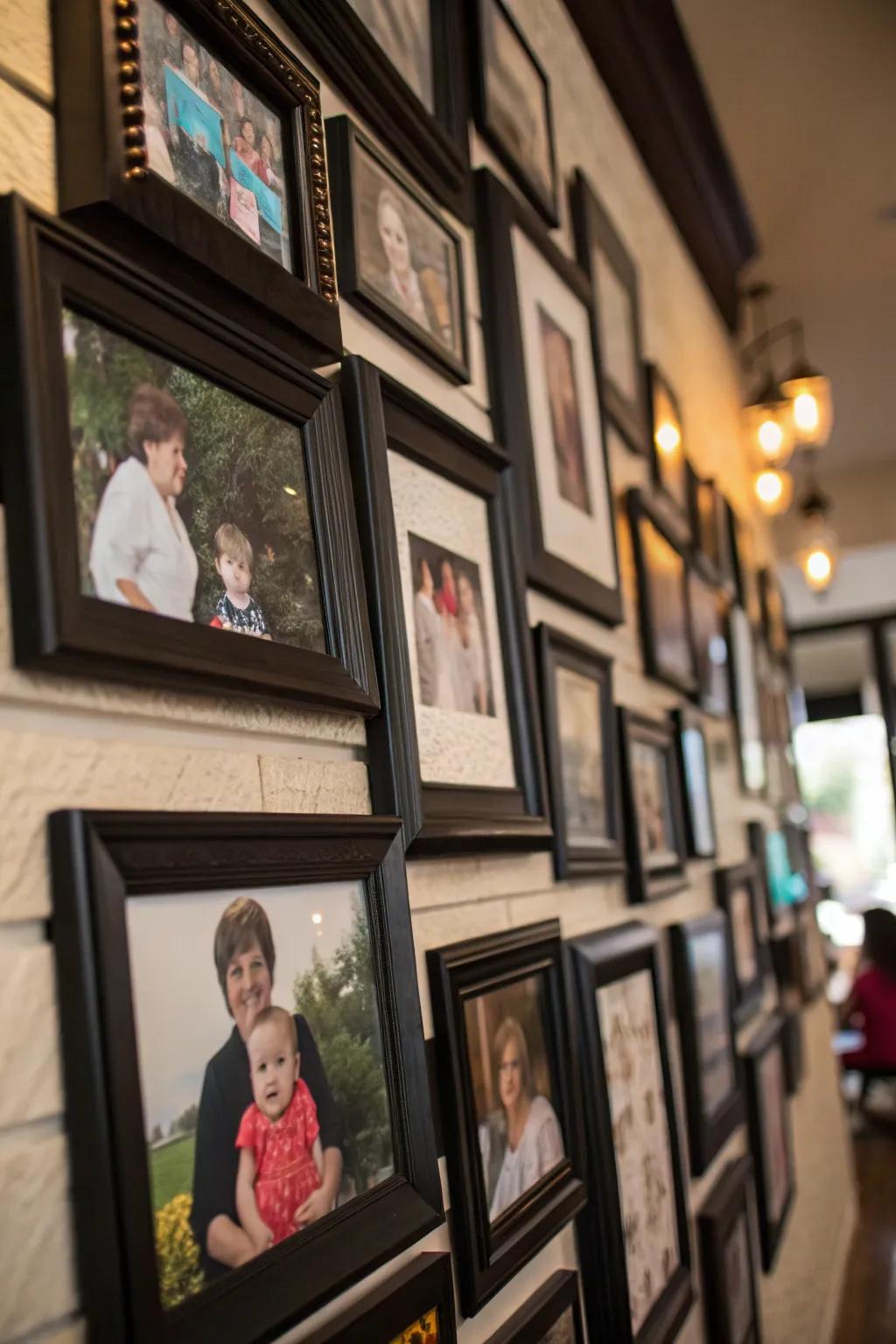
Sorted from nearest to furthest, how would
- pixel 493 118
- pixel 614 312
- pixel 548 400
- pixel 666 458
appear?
pixel 493 118 → pixel 548 400 → pixel 614 312 → pixel 666 458

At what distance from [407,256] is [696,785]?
5.12 feet

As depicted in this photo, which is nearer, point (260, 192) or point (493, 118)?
point (260, 192)

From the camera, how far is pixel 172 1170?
74 centimetres

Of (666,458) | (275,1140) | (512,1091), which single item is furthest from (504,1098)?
(666,458)

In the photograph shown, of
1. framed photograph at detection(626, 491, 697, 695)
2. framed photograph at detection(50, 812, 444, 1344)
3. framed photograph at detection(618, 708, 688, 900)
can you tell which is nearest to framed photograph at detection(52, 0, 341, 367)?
framed photograph at detection(50, 812, 444, 1344)

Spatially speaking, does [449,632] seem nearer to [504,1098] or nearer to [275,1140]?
[504,1098]

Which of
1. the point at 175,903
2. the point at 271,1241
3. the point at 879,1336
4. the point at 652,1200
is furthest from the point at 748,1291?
the point at 175,903

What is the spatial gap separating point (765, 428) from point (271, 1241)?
3.52 meters

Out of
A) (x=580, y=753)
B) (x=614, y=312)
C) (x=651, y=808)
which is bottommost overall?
(x=651, y=808)

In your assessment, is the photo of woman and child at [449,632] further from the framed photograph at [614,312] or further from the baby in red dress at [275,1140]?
the framed photograph at [614,312]

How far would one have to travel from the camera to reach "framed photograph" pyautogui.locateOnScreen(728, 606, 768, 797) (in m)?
3.55

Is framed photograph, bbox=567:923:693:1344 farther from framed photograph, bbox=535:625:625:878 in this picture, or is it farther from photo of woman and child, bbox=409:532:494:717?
photo of woman and child, bbox=409:532:494:717

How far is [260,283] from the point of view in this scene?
99cm

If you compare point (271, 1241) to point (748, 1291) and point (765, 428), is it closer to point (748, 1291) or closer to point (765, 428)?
point (748, 1291)
